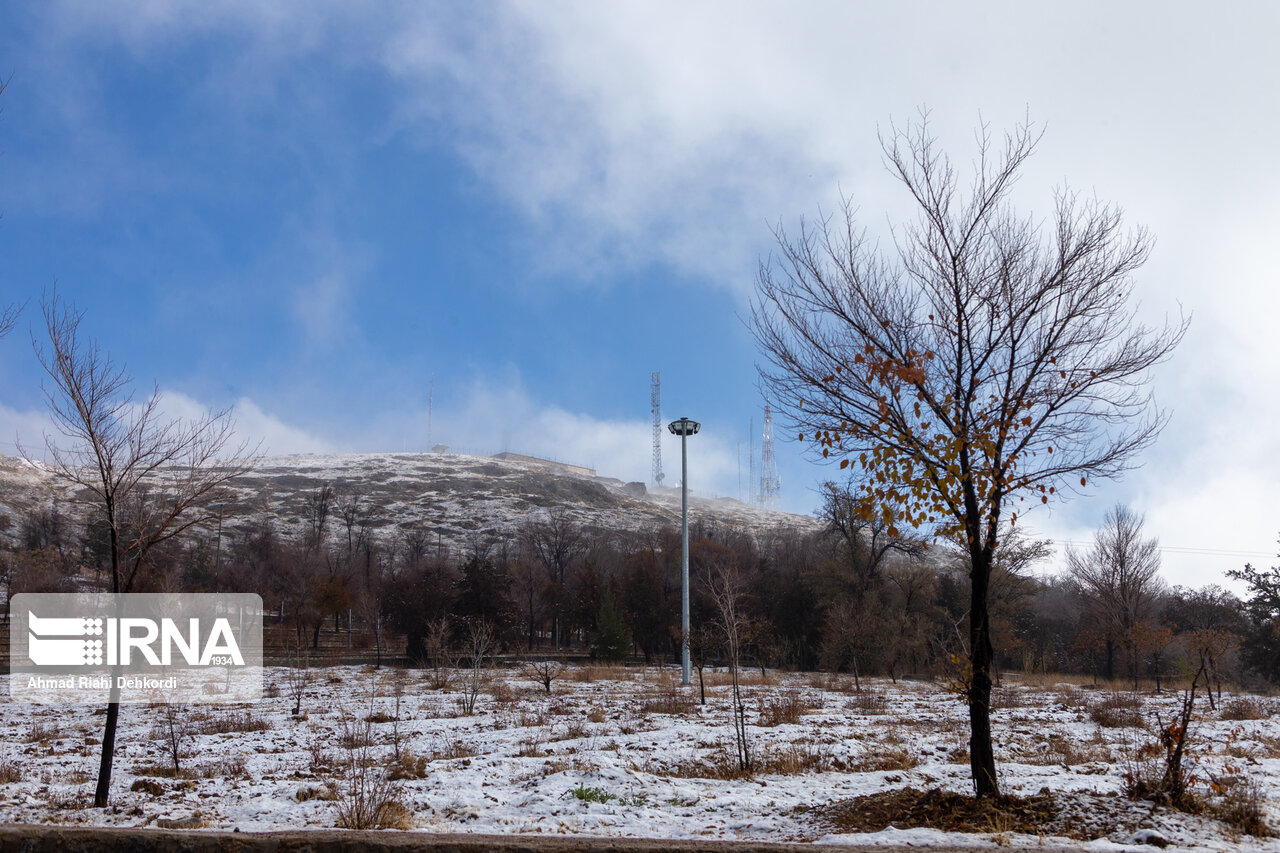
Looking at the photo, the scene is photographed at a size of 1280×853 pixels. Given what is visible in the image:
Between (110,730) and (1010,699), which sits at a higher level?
(110,730)

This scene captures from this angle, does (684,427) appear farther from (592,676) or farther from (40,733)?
(40,733)

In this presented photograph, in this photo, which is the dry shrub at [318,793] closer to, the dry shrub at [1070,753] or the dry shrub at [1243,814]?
the dry shrub at [1243,814]

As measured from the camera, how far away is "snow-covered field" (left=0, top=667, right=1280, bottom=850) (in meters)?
6.98

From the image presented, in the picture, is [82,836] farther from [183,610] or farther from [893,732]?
[183,610]

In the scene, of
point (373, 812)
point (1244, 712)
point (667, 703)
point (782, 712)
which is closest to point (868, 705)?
point (782, 712)

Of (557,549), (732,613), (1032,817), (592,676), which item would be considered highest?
(557,549)

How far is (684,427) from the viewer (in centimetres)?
3381

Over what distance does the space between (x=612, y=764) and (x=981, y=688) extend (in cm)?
503

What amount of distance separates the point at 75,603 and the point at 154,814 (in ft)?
Answer: 103

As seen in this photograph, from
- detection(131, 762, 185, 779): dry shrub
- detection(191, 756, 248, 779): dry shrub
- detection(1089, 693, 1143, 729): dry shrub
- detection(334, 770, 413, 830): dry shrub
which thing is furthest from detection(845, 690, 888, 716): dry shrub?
detection(131, 762, 185, 779): dry shrub

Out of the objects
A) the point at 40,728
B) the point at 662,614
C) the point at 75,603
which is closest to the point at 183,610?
the point at 75,603

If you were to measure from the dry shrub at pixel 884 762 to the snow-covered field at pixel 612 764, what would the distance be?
45 millimetres

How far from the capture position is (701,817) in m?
7.28

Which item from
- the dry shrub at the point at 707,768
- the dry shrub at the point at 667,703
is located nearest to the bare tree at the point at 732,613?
the dry shrub at the point at 707,768
